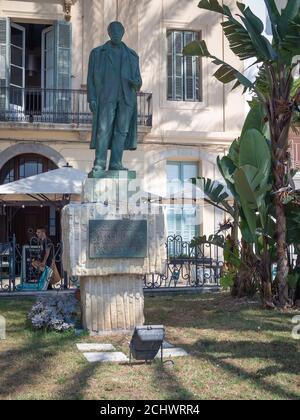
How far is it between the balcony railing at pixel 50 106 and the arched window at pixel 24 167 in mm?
1266

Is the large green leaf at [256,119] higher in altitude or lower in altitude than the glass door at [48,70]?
lower

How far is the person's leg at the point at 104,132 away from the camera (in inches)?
301

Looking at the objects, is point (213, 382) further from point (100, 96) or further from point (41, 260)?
point (41, 260)

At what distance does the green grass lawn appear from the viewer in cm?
491

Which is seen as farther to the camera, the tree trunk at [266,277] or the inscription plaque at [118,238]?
the tree trunk at [266,277]

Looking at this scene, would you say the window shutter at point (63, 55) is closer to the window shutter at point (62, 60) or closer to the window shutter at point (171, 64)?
the window shutter at point (62, 60)

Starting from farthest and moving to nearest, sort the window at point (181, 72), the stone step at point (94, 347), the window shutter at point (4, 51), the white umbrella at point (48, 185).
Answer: the window at point (181, 72)
the window shutter at point (4, 51)
the white umbrella at point (48, 185)
the stone step at point (94, 347)

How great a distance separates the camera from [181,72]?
58.3 ft

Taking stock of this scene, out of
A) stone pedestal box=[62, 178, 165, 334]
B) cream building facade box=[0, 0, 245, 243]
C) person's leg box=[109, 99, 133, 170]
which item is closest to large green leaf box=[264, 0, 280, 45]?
person's leg box=[109, 99, 133, 170]

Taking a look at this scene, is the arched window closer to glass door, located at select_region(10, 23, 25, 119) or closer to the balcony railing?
the balcony railing

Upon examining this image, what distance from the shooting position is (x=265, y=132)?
9992 mm

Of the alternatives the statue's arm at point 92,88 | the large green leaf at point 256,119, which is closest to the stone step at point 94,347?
the statue's arm at point 92,88

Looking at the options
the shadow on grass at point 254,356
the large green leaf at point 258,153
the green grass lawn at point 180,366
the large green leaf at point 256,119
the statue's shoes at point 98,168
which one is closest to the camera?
the green grass lawn at point 180,366
